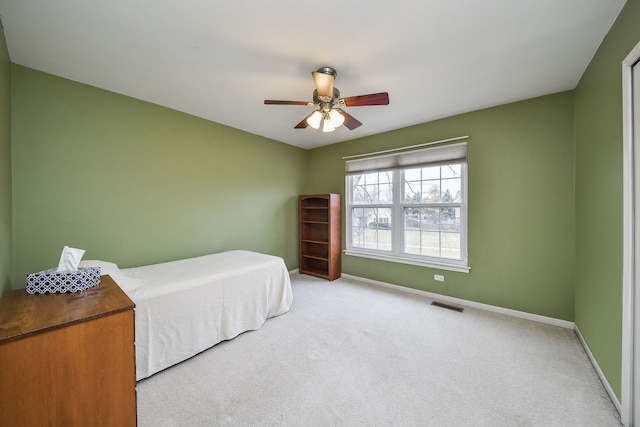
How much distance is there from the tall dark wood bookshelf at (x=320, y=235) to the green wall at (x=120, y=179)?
0.96 metres

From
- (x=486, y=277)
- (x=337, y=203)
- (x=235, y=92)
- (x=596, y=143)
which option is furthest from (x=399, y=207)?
(x=235, y=92)

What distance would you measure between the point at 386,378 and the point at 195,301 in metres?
1.68

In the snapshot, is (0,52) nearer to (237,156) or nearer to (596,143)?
(237,156)

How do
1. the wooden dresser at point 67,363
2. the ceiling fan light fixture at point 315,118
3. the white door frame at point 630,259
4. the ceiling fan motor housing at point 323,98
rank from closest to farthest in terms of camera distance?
the wooden dresser at point 67,363, the white door frame at point 630,259, the ceiling fan motor housing at point 323,98, the ceiling fan light fixture at point 315,118

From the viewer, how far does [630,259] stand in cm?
140

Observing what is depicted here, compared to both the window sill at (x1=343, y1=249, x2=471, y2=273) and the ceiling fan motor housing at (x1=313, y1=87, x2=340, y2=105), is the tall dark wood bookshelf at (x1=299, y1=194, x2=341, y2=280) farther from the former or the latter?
the ceiling fan motor housing at (x1=313, y1=87, x2=340, y2=105)

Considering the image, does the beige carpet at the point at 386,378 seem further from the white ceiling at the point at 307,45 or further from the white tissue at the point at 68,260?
the white ceiling at the point at 307,45

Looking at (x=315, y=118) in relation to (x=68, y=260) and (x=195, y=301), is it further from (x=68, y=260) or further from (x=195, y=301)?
(x=68, y=260)

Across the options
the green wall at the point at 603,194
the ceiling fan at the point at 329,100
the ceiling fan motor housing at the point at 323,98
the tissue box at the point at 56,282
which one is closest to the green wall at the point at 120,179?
the tissue box at the point at 56,282

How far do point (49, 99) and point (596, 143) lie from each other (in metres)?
4.63

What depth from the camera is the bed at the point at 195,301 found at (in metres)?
1.83

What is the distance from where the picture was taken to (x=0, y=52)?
159 cm

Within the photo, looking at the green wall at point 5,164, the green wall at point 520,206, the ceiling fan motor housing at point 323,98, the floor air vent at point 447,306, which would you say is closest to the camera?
the green wall at point 5,164

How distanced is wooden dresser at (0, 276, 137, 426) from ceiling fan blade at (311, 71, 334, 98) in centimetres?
189
